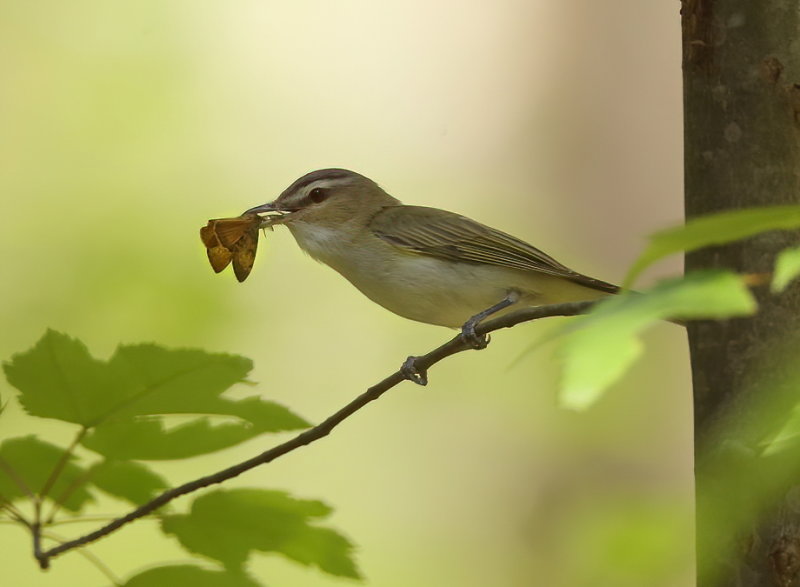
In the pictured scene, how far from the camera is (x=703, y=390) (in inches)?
76.8

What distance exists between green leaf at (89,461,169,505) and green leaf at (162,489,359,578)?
142 millimetres

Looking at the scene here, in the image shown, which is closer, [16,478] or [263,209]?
[16,478]

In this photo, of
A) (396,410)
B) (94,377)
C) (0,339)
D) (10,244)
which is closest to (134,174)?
(10,244)

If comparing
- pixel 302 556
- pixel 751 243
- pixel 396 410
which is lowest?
pixel 302 556

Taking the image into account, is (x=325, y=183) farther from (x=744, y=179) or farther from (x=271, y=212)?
(x=744, y=179)

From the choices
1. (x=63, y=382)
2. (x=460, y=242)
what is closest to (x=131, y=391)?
(x=63, y=382)

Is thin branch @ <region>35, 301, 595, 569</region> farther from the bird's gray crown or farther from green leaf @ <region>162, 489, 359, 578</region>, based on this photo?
the bird's gray crown

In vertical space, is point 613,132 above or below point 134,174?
above

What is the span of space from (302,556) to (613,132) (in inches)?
304

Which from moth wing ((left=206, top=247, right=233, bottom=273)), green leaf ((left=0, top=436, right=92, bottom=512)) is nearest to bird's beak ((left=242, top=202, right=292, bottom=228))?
moth wing ((left=206, top=247, right=233, bottom=273))

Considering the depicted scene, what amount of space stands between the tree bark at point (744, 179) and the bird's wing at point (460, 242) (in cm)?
212

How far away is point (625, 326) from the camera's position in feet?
2.35

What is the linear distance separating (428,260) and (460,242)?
0.59ft

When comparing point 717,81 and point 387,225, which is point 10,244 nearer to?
point 387,225
